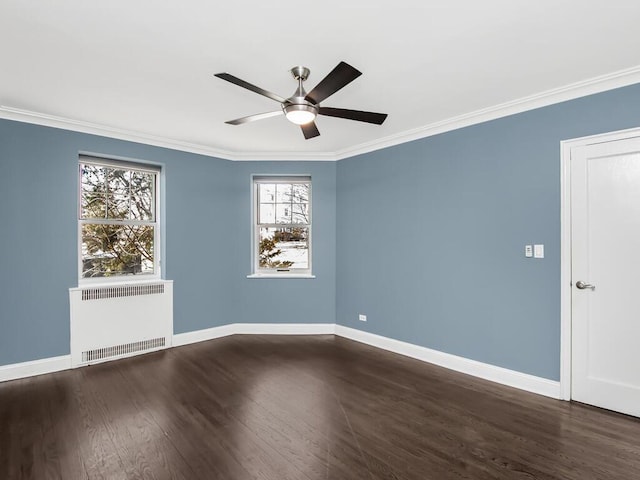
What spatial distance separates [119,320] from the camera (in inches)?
160

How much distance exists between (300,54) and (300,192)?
290cm

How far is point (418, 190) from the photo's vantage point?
4.10 metres

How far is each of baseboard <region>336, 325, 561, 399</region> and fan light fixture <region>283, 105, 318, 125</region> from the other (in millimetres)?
2840

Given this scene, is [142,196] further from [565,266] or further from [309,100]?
[565,266]

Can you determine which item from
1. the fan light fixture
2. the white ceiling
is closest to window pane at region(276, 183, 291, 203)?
the white ceiling

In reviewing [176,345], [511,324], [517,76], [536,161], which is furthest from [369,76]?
[176,345]

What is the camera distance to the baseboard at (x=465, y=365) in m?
3.09

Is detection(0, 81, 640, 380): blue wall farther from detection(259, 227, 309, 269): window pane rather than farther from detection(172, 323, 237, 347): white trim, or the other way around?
detection(259, 227, 309, 269): window pane

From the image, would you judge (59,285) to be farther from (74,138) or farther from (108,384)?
(74,138)

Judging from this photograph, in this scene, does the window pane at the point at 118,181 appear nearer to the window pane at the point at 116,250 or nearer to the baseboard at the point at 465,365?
the window pane at the point at 116,250

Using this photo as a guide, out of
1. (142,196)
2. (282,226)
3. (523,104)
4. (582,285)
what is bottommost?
(582,285)

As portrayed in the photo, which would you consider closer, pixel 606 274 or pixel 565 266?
pixel 606 274

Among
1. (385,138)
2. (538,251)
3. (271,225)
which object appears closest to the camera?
(538,251)

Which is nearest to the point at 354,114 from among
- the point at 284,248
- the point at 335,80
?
the point at 335,80
